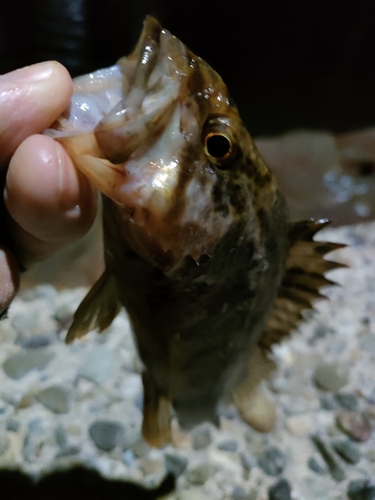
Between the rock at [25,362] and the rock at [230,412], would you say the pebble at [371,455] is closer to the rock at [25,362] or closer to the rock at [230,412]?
the rock at [230,412]

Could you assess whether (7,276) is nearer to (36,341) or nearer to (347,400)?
(36,341)

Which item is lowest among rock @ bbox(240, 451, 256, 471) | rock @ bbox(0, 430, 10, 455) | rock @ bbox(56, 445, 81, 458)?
rock @ bbox(240, 451, 256, 471)

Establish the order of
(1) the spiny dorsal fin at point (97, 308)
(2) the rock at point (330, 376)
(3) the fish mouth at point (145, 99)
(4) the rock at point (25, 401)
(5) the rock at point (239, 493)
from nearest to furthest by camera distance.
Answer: (3) the fish mouth at point (145, 99) < (1) the spiny dorsal fin at point (97, 308) < (5) the rock at point (239, 493) < (4) the rock at point (25, 401) < (2) the rock at point (330, 376)

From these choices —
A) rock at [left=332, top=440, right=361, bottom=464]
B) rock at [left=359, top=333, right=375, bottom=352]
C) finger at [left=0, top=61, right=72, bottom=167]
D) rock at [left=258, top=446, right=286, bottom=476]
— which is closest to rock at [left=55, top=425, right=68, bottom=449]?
rock at [left=258, top=446, right=286, bottom=476]

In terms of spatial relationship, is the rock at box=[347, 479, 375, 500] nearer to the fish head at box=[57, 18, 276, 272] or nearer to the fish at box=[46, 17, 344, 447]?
the fish at box=[46, 17, 344, 447]

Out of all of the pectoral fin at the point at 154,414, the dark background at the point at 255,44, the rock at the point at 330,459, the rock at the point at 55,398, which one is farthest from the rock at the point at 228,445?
the dark background at the point at 255,44

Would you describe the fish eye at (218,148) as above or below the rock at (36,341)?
above
